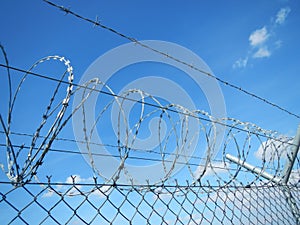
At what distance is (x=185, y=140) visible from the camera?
3076mm

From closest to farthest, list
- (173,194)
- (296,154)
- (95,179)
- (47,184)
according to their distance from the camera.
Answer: (47,184)
(95,179)
(173,194)
(296,154)

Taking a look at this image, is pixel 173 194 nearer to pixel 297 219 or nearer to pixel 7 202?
pixel 7 202

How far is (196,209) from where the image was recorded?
246cm

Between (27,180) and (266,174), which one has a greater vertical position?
(266,174)

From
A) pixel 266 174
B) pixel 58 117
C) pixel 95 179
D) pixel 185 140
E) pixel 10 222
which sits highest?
pixel 266 174

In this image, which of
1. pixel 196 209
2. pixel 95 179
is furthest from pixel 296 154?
pixel 95 179

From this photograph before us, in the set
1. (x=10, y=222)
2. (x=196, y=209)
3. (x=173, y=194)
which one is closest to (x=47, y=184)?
(x=10, y=222)

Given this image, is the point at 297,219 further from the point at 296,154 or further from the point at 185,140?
the point at 185,140

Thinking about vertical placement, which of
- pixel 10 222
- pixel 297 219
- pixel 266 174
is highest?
pixel 266 174

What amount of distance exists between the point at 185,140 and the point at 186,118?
0.72 ft

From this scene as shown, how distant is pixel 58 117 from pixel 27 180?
493 millimetres

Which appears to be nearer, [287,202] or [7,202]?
[7,202]

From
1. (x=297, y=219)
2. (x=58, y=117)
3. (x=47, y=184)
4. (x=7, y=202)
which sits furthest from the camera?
(x=297, y=219)

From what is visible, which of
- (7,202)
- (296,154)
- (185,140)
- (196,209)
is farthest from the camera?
(296,154)
